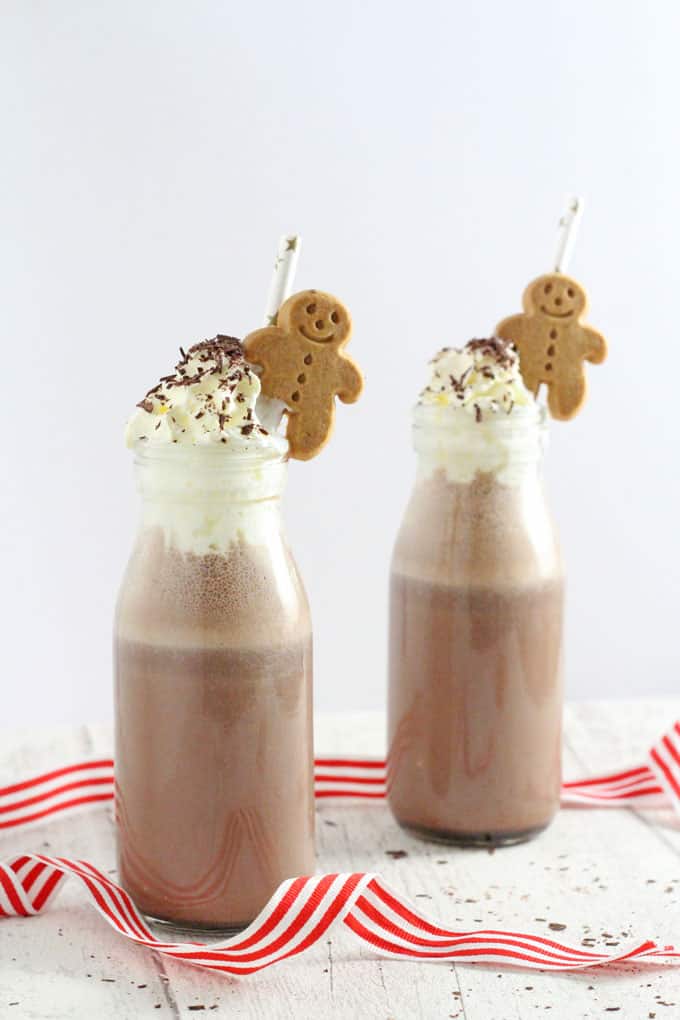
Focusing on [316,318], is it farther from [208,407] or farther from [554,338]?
→ [554,338]

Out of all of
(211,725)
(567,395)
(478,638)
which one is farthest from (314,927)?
(567,395)

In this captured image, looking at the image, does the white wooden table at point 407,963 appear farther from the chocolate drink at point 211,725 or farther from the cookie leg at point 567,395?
the cookie leg at point 567,395

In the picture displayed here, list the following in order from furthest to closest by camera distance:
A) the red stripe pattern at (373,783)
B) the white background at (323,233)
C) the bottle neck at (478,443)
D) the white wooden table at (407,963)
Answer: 1. the white background at (323,233)
2. the red stripe pattern at (373,783)
3. the bottle neck at (478,443)
4. the white wooden table at (407,963)

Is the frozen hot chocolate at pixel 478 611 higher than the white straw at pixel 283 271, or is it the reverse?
the white straw at pixel 283 271

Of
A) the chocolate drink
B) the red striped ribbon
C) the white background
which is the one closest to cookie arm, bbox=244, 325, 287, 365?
the chocolate drink

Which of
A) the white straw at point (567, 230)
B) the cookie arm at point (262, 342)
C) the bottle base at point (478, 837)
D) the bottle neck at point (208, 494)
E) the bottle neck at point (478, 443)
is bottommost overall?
the bottle base at point (478, 837)

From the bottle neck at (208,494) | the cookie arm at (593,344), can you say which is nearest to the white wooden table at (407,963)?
the bottle neck at (208,494)
